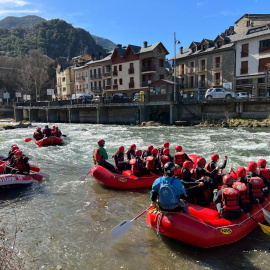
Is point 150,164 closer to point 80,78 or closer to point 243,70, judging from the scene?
point 243,70

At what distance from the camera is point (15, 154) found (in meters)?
9.94

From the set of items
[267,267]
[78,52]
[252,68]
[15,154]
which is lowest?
[267,267]

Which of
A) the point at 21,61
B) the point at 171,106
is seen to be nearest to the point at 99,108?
the point at 171,106

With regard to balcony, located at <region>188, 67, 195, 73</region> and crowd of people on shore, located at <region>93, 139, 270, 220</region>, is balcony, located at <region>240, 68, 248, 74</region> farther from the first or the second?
crowd of people on shore, located at <region>93, 139, 270, 220</region>

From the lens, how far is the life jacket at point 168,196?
536 centimetres

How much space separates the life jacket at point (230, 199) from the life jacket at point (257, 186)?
3.59ft

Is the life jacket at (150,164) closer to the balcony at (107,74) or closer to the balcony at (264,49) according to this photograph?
the balcony at (264,49)

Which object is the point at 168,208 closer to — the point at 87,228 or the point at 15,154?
the point at 87,228

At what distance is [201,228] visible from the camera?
5355 mm

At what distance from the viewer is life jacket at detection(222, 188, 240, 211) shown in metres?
5.49

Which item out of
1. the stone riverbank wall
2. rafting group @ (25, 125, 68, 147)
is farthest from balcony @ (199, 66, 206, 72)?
rafting group @ (25, 125, 68, 147)

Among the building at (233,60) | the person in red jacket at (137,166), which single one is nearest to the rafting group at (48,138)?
the person in red jacket at (137,166)

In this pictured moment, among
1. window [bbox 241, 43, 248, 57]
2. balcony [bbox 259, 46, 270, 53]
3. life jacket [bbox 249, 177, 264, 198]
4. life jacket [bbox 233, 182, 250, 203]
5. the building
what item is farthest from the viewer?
window [bbox 241, 43, 248, 57]

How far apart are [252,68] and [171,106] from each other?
12.4 meters
